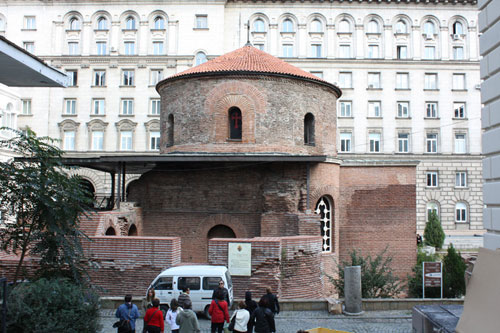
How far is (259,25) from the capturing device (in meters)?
39.0

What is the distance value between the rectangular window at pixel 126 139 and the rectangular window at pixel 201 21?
10.1 m

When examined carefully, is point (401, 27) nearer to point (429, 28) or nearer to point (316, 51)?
point (429, 28)

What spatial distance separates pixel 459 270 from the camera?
15.3m

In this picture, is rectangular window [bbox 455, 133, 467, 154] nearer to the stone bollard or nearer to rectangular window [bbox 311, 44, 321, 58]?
rectangular window [bbox 311, 44, 321, 58]

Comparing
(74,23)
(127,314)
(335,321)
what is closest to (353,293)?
(335,321)

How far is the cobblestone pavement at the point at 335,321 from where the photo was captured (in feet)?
36.5

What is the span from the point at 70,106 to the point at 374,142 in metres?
24.2

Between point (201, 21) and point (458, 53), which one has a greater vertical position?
point (201, 21)

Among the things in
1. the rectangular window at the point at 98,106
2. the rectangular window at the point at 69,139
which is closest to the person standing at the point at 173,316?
the rectangular window at the point at 98,106

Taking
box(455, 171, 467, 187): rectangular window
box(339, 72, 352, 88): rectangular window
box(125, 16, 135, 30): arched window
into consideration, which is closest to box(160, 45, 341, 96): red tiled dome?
box(339, 72, 352, 88): rectangular window

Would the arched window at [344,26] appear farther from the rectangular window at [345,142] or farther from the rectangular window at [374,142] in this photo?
the rectangular window at [374,142]

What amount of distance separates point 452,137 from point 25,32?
35.0m

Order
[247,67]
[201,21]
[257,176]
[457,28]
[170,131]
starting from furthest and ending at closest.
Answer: [457,28]
[201,21]
[170,131]
[247,67]
[257,176]

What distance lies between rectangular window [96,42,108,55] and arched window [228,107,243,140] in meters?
23.5
